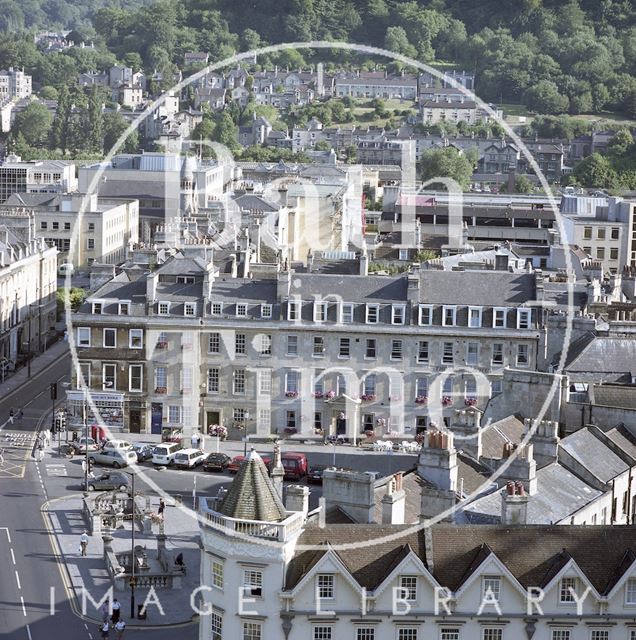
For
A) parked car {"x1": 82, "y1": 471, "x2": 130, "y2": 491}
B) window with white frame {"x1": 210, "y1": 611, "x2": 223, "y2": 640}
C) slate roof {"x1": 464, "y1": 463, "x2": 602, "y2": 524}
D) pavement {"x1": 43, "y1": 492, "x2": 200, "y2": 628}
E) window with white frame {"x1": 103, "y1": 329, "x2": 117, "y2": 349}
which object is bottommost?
pavement {"x1": 43, "y1": 492, "x2": 200, "y2": 628}

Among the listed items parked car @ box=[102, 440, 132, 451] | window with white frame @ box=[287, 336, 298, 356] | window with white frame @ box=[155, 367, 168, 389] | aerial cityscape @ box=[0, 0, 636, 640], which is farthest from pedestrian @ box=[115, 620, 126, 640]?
window with white frame @ box=[287, 336, 298, 356]

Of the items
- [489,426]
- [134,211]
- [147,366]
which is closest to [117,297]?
[147,366]

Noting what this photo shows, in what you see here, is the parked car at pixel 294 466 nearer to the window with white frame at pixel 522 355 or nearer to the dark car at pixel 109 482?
the dark car at pixel 109 482

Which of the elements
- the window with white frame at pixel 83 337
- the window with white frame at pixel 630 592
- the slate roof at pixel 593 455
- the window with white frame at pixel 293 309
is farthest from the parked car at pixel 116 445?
the window with white frame at pixel 630 592

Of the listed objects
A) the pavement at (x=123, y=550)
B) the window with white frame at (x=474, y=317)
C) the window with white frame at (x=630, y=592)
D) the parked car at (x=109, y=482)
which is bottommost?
the pavement at (x=123, y=550)

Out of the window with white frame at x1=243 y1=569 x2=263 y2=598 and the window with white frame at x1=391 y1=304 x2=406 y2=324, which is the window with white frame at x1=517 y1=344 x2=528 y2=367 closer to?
the window with white frame at x1=391 y1=304 x2=406 y2=324
